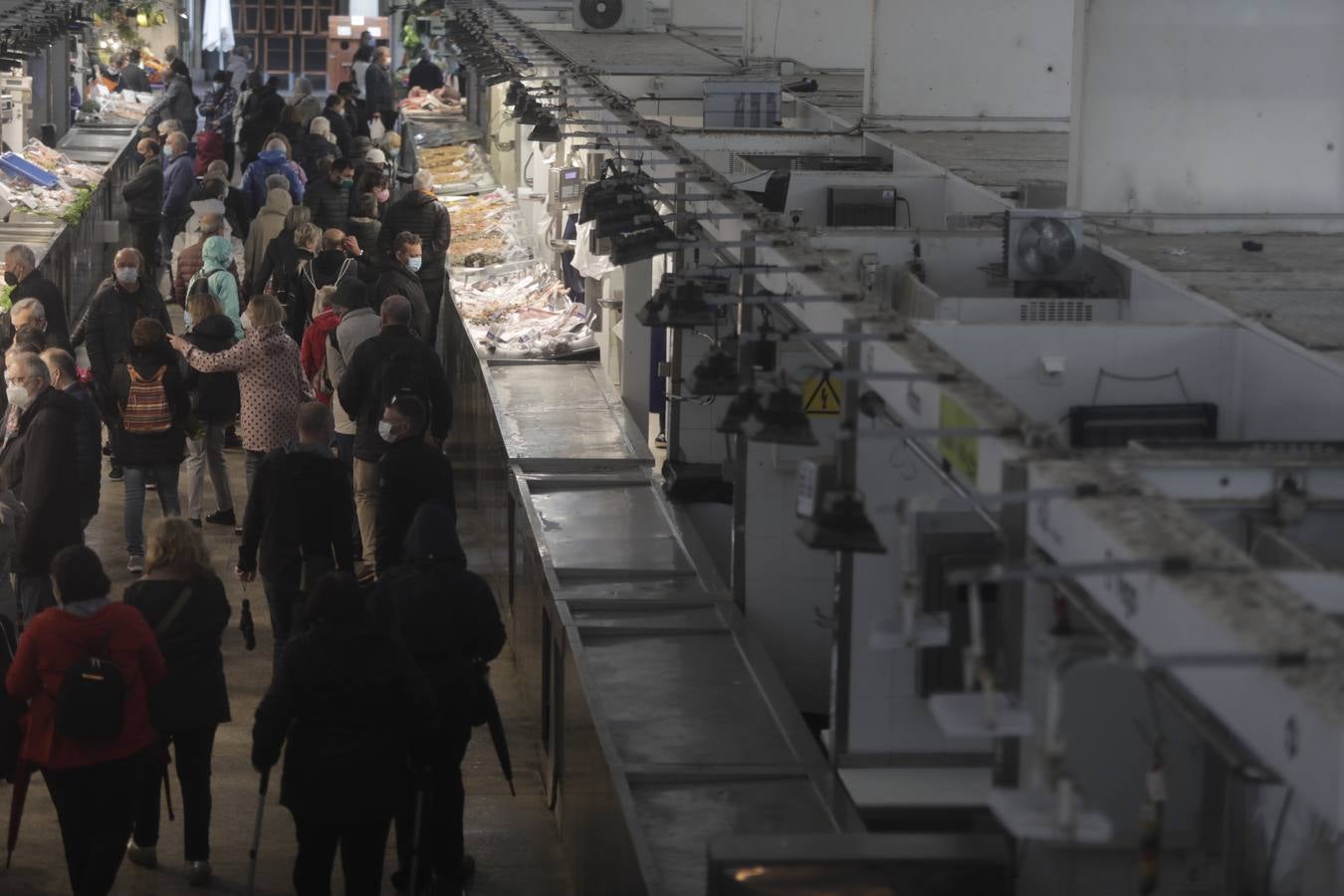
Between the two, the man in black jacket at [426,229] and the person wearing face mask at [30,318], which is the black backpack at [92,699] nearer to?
the person wearing face mask at [30,318]

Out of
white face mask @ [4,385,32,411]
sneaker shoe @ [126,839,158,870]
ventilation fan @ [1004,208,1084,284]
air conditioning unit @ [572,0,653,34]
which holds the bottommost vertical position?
sneaker shoe @ [126,839,158,870]

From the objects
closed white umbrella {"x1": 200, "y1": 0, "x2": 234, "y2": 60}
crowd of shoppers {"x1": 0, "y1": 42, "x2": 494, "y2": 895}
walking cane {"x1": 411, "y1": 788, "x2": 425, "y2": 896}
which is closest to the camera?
Result: crowd of shoppers {"x1": 0, "y1": 42, "x2": 494, "y2": 895}

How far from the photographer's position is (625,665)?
707cm

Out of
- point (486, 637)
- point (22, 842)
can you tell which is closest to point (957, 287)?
point (486, 637)

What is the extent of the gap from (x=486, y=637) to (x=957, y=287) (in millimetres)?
2542

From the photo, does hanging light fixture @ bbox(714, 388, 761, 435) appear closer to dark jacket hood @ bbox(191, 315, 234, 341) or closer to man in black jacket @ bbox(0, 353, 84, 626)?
man in black jacket @ bbox(0, 353, 84, 626)

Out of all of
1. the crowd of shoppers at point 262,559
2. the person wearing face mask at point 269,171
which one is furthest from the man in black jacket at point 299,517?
the person wearing face mask at point 269,171

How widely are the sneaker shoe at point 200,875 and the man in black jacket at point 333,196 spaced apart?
375 inches

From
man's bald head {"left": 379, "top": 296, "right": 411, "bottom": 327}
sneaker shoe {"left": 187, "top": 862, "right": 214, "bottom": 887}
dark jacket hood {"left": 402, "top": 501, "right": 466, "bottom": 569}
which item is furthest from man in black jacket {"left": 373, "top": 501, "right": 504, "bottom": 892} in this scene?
man's bald head {"left": 379, "top": 296, "right": 411, "bottom": 327}

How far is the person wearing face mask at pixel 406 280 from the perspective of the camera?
39.0ft

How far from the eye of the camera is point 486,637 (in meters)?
6.35

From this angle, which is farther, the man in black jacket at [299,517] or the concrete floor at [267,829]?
the man in black jacket at [299,517]

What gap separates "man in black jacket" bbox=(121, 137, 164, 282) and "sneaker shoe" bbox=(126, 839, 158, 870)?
34.8 ft

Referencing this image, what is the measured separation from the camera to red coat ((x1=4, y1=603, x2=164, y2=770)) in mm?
5879
